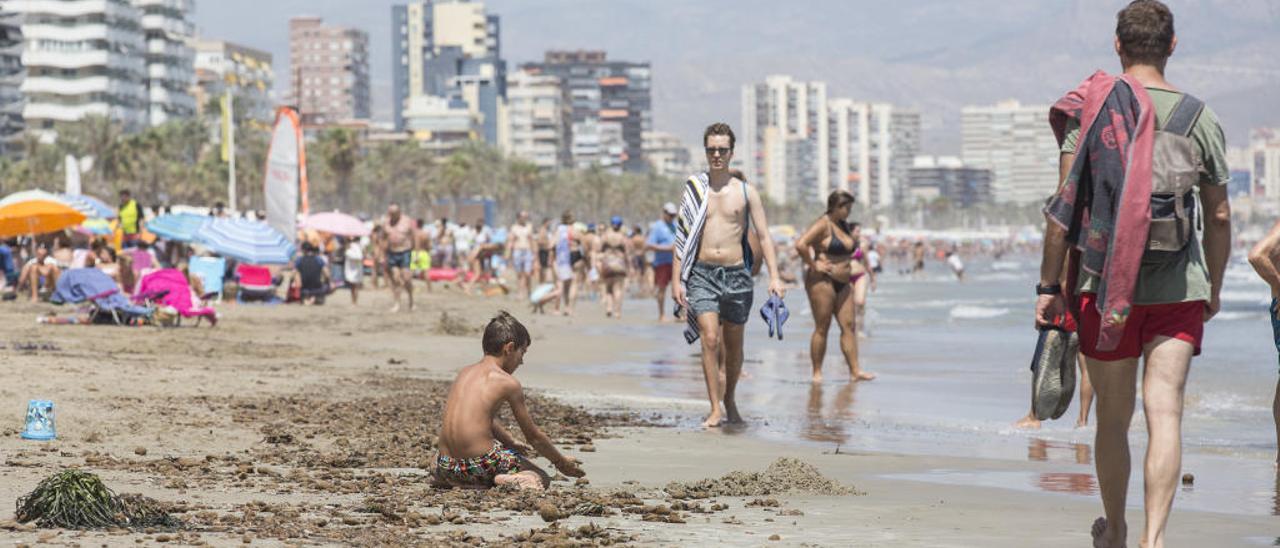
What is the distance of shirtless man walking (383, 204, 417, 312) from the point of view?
74.7 ft

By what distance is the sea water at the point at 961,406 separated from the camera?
26.5ft

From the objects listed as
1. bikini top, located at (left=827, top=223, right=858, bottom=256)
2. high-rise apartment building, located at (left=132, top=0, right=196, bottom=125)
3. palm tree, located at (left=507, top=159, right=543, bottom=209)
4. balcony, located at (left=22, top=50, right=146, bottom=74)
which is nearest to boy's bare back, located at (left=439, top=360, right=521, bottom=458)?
bikini top, located at (left=827, top=223, right=858, bottom=256)

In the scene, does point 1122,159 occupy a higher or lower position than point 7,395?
higher

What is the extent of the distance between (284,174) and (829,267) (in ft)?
58.3

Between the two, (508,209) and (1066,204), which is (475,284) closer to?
(1066,204)

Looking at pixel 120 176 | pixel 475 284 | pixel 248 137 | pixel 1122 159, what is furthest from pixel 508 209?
pixel 1122 159

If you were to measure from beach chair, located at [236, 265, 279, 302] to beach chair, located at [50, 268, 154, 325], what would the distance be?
788 centimetres

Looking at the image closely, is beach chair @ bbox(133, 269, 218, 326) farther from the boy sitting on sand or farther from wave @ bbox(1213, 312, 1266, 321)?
wave @ bbox(1213, 312, 1266, 321)

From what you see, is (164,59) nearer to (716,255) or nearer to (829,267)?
(829,267)

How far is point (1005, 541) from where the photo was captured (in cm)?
571

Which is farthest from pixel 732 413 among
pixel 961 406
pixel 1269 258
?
pixel 1269 258

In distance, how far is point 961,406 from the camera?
12523mm

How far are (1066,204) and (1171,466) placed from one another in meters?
0.80

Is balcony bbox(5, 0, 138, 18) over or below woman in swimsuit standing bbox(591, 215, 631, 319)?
over
